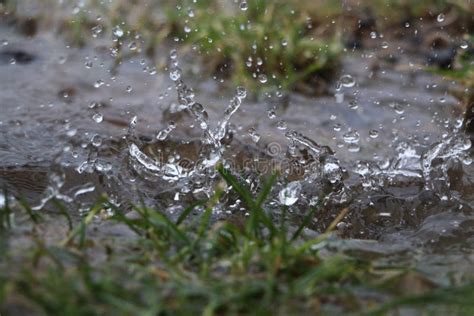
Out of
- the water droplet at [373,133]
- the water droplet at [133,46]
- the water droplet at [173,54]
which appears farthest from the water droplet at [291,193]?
the water droplet at [133,46]

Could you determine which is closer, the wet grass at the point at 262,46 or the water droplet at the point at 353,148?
the water droplet at the point at 353,148

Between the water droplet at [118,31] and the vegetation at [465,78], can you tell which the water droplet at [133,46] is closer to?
the water droplet at [118,31]

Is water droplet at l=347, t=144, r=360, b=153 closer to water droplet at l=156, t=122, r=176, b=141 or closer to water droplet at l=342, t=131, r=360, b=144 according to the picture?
water droplet at l=342, t=131, r=360, b=144

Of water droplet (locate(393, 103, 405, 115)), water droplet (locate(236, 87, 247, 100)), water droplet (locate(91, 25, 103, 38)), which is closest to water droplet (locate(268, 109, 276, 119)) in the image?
water droplet (locate(236, 87, 247, 100))

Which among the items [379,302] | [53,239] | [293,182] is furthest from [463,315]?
[293,182]

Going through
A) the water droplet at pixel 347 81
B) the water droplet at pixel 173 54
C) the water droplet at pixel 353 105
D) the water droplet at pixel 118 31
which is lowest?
the water droplet at pixel 353 105

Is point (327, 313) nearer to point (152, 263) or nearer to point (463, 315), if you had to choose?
point (463, 315)

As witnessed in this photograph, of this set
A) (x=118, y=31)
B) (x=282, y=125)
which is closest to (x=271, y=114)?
(x=282, y=125)
